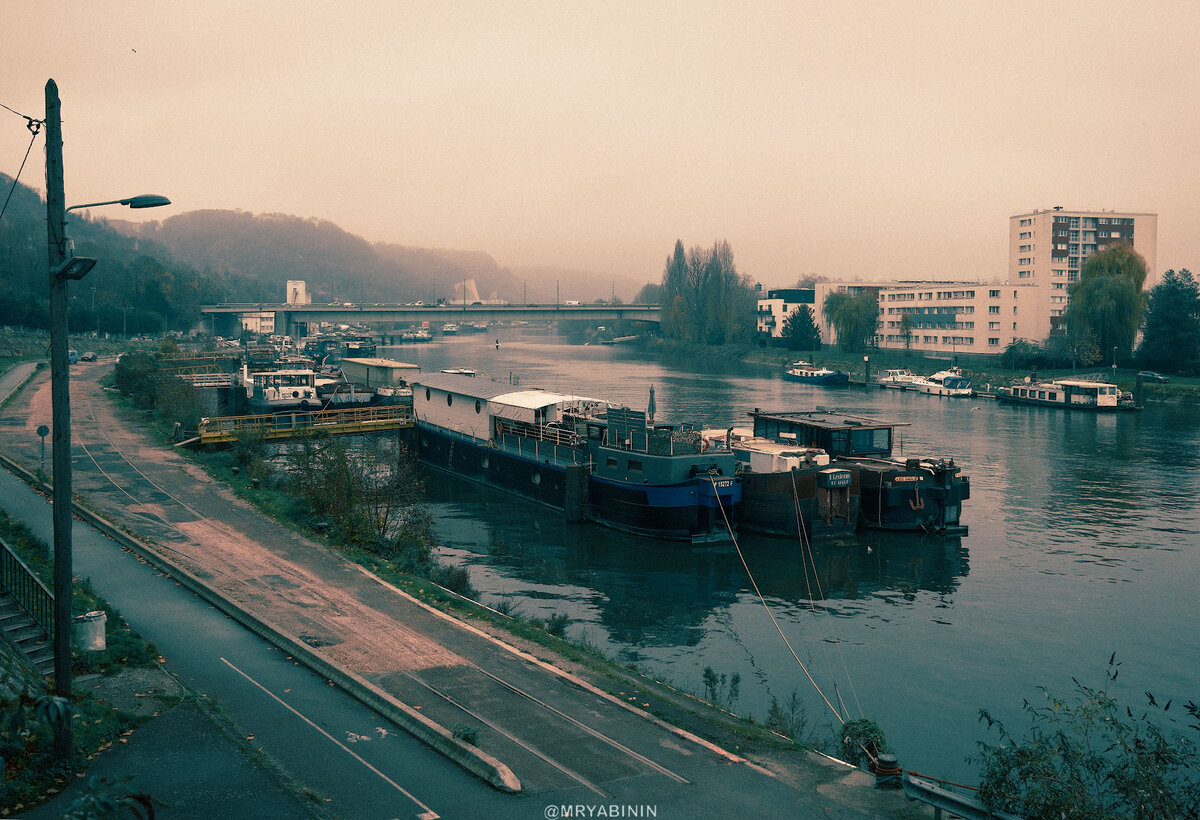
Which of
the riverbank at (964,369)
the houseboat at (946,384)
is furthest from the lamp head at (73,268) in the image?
the riverbank at (964,369)

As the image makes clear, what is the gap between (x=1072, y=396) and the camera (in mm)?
85562

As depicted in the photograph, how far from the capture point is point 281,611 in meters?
21.0

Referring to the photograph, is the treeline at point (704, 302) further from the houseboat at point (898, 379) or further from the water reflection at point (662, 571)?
the water reflection at point (662, 571)

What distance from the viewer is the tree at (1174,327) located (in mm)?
96312

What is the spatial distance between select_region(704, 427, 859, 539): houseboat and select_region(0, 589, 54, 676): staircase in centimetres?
2719

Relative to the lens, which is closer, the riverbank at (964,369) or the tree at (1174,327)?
the riverbank at (964,369)

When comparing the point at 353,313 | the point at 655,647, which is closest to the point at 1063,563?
the point at 655,647

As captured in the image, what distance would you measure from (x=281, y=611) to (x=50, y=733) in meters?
8.08

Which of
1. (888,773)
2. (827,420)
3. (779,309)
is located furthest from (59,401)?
(779,309)

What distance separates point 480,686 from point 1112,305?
10309 cm

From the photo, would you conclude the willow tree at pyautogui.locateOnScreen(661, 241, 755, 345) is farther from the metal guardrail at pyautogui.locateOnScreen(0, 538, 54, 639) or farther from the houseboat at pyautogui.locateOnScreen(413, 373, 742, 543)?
the metal guardrail at pyautogui.locateOnScreen(0, 538, 54, 639)

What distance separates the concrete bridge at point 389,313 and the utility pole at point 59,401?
143565 mm

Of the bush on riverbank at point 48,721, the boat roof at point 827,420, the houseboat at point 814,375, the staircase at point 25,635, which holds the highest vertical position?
the houseboat at point 814,375

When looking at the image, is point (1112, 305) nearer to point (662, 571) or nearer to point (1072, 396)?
point (1072, 396)
